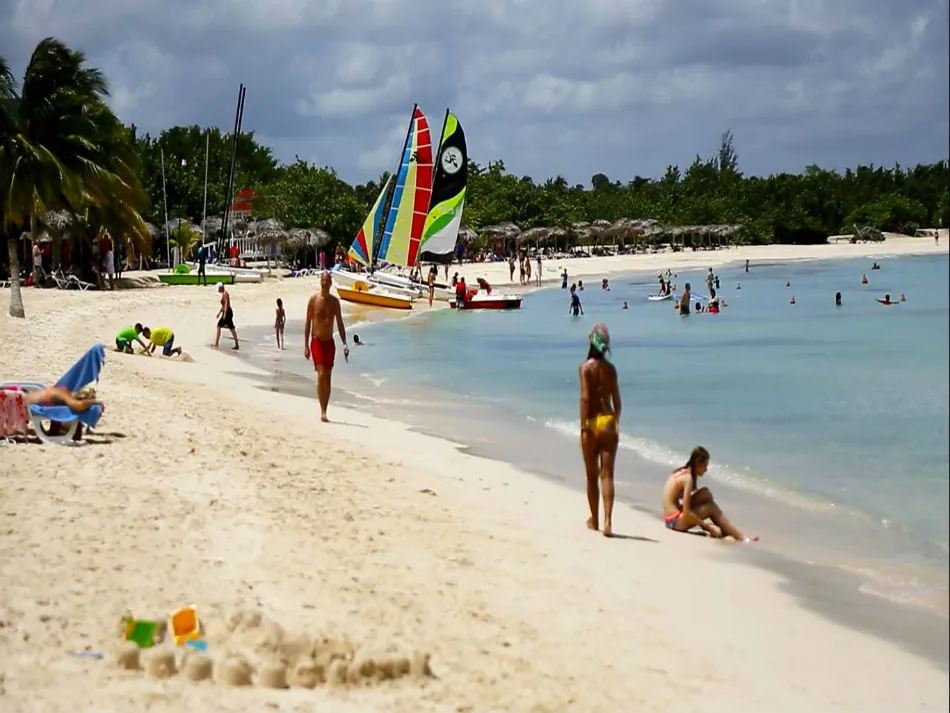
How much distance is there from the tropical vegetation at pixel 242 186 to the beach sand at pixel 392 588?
7.02ft

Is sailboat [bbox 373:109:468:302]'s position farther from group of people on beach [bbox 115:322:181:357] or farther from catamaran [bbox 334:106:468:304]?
group of people on beach [bbox 115:322:181:357]

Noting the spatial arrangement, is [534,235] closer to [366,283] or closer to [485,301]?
[485,301]

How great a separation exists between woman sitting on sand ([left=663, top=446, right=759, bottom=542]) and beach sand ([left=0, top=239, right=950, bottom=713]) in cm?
19

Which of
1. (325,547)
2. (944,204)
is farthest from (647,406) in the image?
(944,204)

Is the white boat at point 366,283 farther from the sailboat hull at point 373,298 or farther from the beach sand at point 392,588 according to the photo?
the beach sand at point 392,588

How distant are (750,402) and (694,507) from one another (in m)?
9.17

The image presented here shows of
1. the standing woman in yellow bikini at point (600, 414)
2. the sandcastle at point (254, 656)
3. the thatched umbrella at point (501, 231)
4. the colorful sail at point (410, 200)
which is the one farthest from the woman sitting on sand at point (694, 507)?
the thatched umbrella at point (501, 231)

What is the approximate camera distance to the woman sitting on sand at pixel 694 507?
25.5 ft

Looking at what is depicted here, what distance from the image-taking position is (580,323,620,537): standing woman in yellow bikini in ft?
22.4

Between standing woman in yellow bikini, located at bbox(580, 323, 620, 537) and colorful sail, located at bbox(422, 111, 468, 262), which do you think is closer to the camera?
standing woman in yellow bikini, located at bbox(580, 323, 620, 537)

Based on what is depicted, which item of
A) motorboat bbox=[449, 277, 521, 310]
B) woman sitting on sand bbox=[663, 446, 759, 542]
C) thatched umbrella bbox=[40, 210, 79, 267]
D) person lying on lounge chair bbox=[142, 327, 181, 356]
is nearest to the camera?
woman sitting on sand bbox=[663, 446, 759, 542]

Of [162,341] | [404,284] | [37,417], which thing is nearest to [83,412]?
[37,417]

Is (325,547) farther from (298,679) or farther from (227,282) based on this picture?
(227,282)

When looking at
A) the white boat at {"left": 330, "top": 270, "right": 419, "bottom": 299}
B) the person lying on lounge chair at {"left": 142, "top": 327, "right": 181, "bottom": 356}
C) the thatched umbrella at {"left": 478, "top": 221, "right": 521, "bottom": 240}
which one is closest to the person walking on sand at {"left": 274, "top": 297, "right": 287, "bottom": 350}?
the person lying on lounge chair at {"left": 142, "top": 327, "right": 181, "bottom": 356}
